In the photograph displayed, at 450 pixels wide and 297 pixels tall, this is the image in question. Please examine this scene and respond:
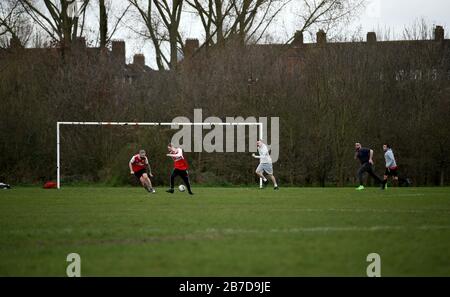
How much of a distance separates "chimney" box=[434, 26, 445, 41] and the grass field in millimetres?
27258

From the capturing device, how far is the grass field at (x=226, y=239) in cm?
909

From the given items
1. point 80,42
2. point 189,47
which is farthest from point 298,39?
point 80,42

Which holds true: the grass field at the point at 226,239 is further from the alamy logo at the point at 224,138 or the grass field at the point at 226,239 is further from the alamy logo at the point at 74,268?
the alamy logo at the point at 224,138

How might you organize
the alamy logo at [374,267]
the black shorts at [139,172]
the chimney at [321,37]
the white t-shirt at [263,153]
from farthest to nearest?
the chimney at [321,37] < the white t-shirt at [263,153] < the black shorts at [139,172] < the alamy logo at [374,267]

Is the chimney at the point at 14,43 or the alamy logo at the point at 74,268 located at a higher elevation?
the chimney at the point at 14,43

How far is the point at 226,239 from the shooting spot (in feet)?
39.0

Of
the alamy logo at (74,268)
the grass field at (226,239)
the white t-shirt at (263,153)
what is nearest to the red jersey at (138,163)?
the white t-shirt at (263,153)

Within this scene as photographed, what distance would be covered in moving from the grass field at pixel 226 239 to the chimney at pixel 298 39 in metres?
29.2

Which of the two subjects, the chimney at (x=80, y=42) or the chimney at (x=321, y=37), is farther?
the chimney at (x=80, y=42)

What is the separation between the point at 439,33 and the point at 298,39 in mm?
8676

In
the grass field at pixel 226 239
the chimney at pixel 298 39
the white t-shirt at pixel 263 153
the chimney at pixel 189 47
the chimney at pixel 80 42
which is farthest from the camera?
the chimney at pixel 189 47

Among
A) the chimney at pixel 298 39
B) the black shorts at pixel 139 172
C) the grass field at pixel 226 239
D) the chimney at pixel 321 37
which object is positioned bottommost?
the grass field at pixel 226 239

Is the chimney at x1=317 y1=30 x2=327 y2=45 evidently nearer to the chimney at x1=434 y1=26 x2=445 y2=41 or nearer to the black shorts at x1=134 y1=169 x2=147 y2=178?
the chimney at x1=434 y1=26 x2=445 y2=41

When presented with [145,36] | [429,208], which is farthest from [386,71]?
[429,208]
